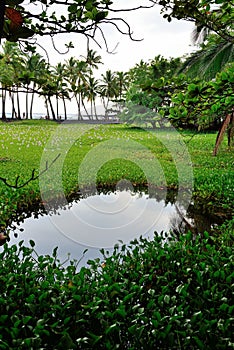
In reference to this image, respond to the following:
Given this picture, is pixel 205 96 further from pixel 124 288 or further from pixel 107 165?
pixel 107 165

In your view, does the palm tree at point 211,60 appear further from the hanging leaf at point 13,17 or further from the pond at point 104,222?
the hanging leaf at point 13,17

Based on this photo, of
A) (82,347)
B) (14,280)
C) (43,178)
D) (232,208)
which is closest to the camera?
(82,347)

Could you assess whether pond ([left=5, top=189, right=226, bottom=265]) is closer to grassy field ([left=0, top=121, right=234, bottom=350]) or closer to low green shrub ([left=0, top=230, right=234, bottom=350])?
grassy field ([left=0, top=121, right=234, bottom=350])

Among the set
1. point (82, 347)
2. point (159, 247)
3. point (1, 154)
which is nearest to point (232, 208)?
point (159, 247)

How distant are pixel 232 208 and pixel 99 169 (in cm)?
316

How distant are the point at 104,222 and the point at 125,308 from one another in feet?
8.78

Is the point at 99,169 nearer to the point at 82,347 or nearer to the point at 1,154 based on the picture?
the point at 1,154

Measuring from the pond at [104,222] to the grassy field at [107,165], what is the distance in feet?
0.95

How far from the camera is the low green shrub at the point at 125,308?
1338 mm

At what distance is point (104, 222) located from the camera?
4.34 meters

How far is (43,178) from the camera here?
225 inches

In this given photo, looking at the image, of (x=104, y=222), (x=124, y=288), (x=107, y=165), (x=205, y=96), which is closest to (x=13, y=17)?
(x=205, y=96)

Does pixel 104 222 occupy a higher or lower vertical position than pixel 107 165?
lower

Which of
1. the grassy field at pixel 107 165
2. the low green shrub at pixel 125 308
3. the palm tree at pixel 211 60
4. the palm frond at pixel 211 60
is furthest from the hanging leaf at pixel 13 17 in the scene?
the palm frond at pixel 211 60
